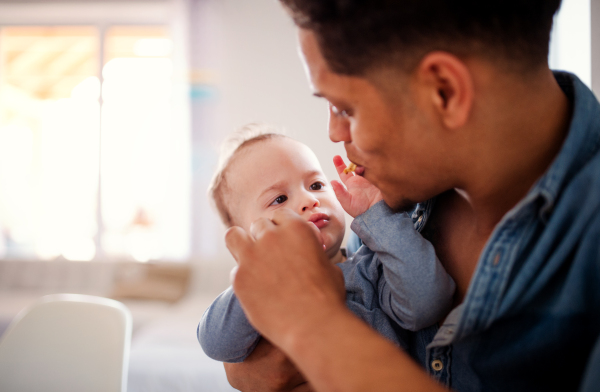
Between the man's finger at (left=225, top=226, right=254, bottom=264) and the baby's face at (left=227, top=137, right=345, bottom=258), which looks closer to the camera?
the man's finger at (left=225, top=226, right=254, bottom=264)

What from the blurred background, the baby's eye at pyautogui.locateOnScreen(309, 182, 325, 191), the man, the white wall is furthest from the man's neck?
the blurred background

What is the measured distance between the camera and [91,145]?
3.97 m

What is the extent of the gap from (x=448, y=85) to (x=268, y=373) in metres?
0.75

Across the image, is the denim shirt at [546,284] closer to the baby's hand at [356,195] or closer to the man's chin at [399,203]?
the man's chin at [399,203]

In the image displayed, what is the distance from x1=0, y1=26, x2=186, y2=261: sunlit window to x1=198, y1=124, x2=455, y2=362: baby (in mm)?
2695

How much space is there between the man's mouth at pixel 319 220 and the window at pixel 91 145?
2.88 m

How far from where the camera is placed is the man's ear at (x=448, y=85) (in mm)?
682

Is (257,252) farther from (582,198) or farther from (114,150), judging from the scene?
(114,150)

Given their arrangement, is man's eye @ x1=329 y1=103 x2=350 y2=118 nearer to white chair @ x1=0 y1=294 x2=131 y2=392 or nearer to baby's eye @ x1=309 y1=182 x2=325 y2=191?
baby's eye @ x1=309 y1=182 x2=325 y2=191

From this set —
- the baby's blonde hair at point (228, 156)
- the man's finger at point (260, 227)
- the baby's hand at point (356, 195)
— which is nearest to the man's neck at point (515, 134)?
the baby's hand at point (356, 195)

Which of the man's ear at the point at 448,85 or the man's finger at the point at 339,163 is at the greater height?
the man's ear at the point at 448,85

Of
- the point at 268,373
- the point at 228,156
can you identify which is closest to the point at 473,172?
the point at 268,373

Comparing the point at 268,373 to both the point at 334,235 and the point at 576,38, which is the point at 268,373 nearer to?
the point at 334,235

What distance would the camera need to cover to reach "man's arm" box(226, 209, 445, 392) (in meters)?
0.58
